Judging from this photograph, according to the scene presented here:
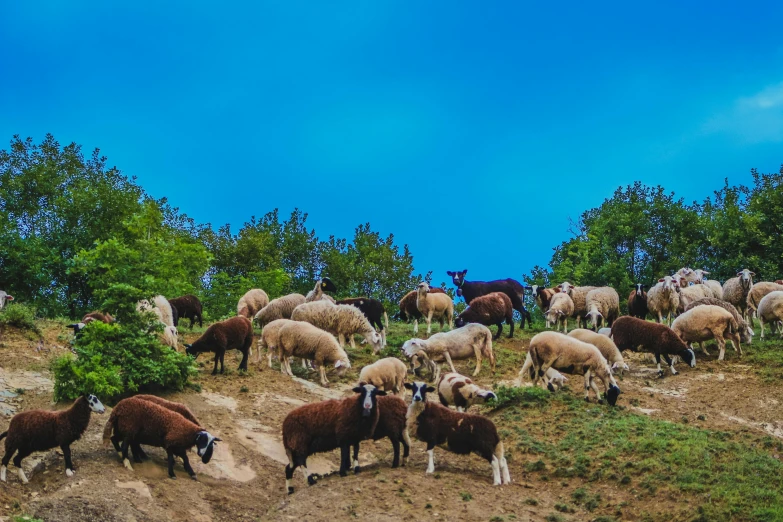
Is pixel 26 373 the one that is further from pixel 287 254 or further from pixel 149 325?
pixel 287 254

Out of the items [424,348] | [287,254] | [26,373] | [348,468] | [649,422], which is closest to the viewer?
[348,468]

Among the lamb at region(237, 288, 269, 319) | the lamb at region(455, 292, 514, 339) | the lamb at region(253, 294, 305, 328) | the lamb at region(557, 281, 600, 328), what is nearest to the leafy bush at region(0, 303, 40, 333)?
the lamb at region(253, 294, 305, 328)

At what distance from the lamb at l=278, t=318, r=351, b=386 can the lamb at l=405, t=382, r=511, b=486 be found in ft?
22.8

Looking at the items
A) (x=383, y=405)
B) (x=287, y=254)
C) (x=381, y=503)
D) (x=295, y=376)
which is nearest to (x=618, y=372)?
(x=295, y=376)

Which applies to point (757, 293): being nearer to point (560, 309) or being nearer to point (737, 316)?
point (737, 316)

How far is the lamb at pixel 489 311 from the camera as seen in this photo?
27281mm

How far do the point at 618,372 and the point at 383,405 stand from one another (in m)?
10.9

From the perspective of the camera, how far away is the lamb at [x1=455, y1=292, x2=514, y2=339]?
27281 millimetres

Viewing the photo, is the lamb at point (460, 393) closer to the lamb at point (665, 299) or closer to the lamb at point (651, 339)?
the lamb at point (651, 339)

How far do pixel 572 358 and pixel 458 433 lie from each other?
19.6ft

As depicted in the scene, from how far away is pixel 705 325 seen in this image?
81.3ft

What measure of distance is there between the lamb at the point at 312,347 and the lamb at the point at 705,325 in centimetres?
1046

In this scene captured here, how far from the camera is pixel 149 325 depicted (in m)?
19.1

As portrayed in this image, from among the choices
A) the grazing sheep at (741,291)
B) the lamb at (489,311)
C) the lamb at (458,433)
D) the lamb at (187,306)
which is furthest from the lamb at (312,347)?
the grazing sheep at (741,291)
